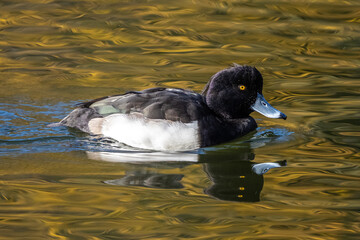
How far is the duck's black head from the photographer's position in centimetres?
844

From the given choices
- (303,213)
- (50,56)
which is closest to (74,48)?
(50,56)

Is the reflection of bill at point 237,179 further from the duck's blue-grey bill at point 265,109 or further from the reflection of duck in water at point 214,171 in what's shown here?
the duck's blue-grey bill at point 265,109

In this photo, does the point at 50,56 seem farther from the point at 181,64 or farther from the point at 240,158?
the point at 240,158

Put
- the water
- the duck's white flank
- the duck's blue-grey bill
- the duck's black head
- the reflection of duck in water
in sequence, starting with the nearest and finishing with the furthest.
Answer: the water, the reflection of duck in water, the duck's white flank, the duck's black head, the duck's blue-grey bill

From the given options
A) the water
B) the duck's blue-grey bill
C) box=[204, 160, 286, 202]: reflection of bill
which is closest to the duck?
the duck's blue-grey bill

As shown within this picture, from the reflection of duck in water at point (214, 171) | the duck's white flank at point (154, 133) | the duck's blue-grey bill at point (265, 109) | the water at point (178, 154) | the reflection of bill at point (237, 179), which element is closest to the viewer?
the water at point (178, 154)

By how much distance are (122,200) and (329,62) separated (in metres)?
7.00

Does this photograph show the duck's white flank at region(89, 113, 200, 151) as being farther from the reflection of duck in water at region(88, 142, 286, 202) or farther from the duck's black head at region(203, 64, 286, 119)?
the duck's black head at region(203, 64, 286, 119)

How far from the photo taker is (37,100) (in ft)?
33.0

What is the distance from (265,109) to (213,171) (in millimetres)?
1606

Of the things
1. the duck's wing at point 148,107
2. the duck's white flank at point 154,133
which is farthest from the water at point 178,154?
the duck's wing at point 148,107

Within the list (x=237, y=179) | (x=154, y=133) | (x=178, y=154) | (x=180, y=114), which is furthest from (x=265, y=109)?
(x=237, y=179)

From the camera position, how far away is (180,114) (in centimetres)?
801

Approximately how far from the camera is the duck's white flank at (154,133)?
798cm
